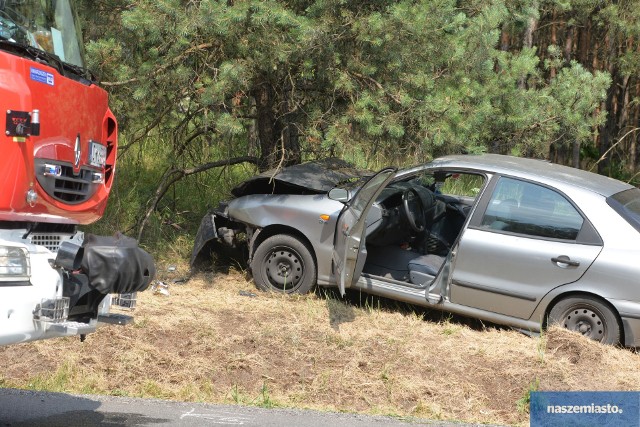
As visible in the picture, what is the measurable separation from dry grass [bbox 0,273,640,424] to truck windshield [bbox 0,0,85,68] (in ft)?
8.18

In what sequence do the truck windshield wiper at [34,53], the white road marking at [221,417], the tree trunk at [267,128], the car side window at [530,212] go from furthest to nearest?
the tree trunk at [267,128] → the car side window at [530,212] → the white road marking at [221,417] → the truck windshield wiper at [34,53]

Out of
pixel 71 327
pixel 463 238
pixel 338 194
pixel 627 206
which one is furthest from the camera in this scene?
pixel 338 194

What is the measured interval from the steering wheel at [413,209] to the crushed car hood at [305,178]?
79cm

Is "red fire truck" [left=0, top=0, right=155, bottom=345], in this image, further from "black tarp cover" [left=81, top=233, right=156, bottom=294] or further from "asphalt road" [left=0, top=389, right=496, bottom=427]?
"asphalt road" [left=0, top=389, right=496, bottom=427]

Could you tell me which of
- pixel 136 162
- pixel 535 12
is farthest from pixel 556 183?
pixel 136 162

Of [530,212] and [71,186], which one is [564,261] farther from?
[71,186]

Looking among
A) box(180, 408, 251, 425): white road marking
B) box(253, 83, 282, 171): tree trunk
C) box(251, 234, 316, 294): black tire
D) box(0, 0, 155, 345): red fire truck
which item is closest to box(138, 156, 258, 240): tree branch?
box(253, 83, 282, 171): tree trunk

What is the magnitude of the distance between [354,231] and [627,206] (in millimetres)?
2465

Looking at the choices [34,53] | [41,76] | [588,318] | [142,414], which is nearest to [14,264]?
[41,76]

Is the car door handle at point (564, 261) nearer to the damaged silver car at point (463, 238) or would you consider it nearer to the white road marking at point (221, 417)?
the damaged silver car at point (463, 238)

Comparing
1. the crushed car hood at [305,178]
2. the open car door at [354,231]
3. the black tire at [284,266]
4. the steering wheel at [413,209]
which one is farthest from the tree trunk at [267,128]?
the open car door at [354,231]

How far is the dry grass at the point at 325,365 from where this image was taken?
21.5 feet

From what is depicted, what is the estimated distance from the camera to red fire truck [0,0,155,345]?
4422mm

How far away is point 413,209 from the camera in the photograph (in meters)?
8.74
